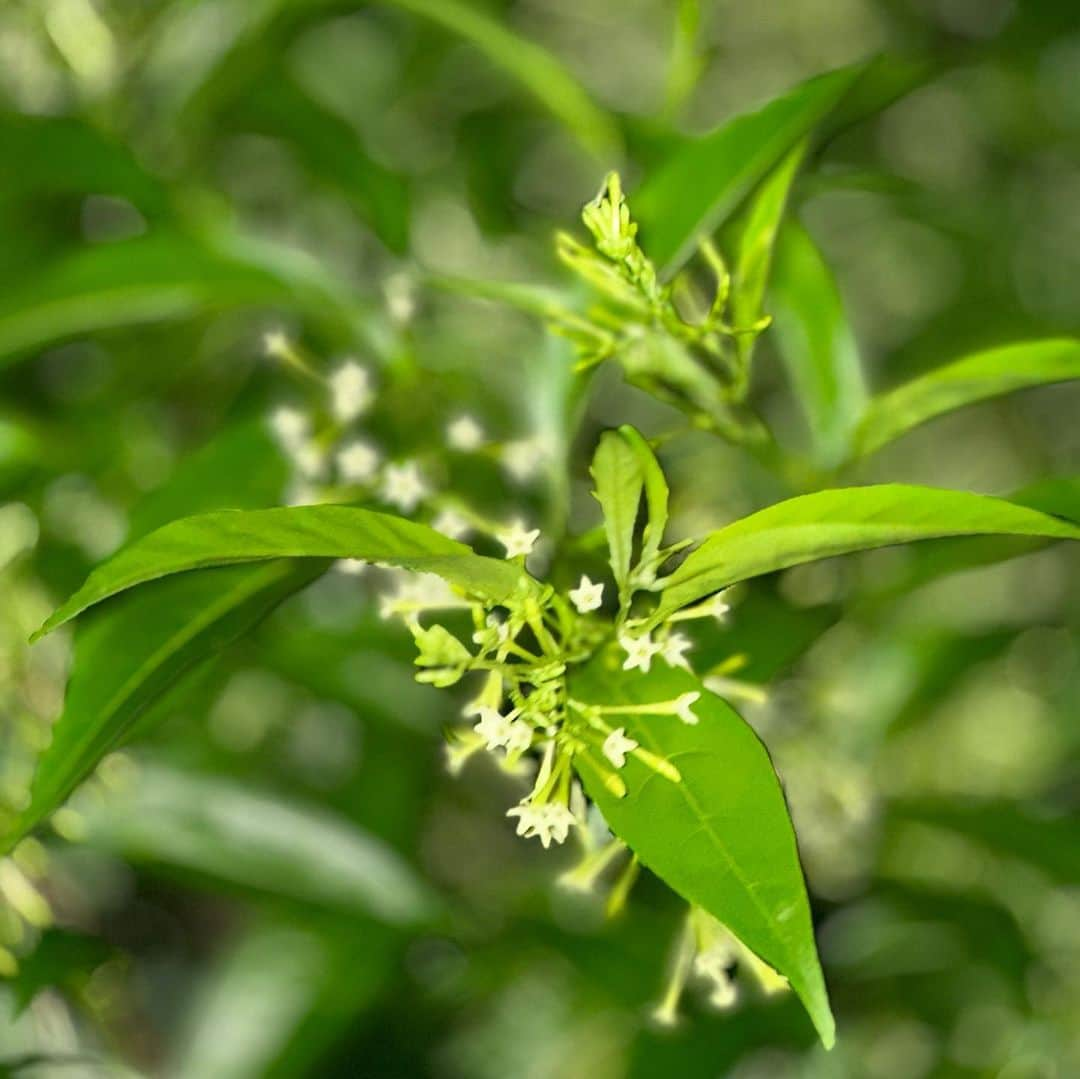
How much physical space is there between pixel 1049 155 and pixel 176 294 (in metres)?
1.08

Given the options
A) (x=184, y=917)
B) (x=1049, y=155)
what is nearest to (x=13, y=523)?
(x=184, y=917)

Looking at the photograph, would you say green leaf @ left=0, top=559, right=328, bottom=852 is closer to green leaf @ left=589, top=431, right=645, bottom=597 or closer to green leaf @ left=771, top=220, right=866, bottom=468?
green leaf @ left=589, top=431, right=645, bottom=597

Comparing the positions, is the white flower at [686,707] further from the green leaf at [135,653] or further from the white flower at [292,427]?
the white flower at [292,427]

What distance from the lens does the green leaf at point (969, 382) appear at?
456mm

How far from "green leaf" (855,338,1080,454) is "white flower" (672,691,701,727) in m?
0.19

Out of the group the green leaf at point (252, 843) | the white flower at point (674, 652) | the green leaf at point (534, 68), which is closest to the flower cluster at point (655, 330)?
the white flower at point (674, 652)

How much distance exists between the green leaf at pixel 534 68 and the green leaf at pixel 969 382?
26 centimetres

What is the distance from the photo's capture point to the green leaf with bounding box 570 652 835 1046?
31 centimetres

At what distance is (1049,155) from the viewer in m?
1.37

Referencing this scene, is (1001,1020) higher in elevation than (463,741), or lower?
lower

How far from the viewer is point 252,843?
2.44 ft

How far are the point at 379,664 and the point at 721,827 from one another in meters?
0.53

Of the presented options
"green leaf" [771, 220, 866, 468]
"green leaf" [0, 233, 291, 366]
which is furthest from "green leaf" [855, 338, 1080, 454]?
"green leaf" [0, 233, 291, 366]

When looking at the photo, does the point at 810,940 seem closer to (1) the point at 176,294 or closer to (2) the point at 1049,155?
(1) the point at 176,294
